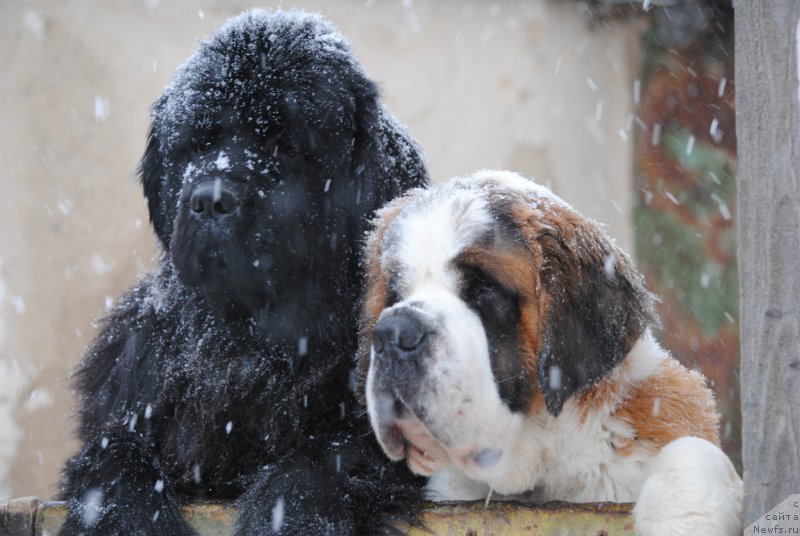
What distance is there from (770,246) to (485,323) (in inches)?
35.6

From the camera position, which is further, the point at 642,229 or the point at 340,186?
the point at 642,229

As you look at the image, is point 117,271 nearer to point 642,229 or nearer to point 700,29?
point 642,229

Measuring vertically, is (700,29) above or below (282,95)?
above

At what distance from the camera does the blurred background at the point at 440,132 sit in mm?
6133

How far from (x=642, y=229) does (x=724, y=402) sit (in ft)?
4.41

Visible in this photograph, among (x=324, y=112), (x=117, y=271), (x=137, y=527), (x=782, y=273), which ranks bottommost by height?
(x=137, y=527)

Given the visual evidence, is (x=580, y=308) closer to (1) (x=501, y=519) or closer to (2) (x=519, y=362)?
(2) (x=519, y=362)

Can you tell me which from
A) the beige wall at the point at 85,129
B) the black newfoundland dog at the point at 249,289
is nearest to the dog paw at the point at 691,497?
the black newfoundland dog at the point at 249,289

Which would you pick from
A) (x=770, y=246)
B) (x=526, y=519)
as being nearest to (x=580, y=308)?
(x=526, y=519)

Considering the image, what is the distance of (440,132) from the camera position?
6605 millimetres

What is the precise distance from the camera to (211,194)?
2.66 meters

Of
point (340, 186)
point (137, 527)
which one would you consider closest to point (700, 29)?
point (340, 186)

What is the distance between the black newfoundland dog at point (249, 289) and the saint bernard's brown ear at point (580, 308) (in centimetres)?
56

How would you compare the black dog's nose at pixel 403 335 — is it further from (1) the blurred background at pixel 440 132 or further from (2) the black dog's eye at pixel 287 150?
(1) the blurred background at pixel 440 132
